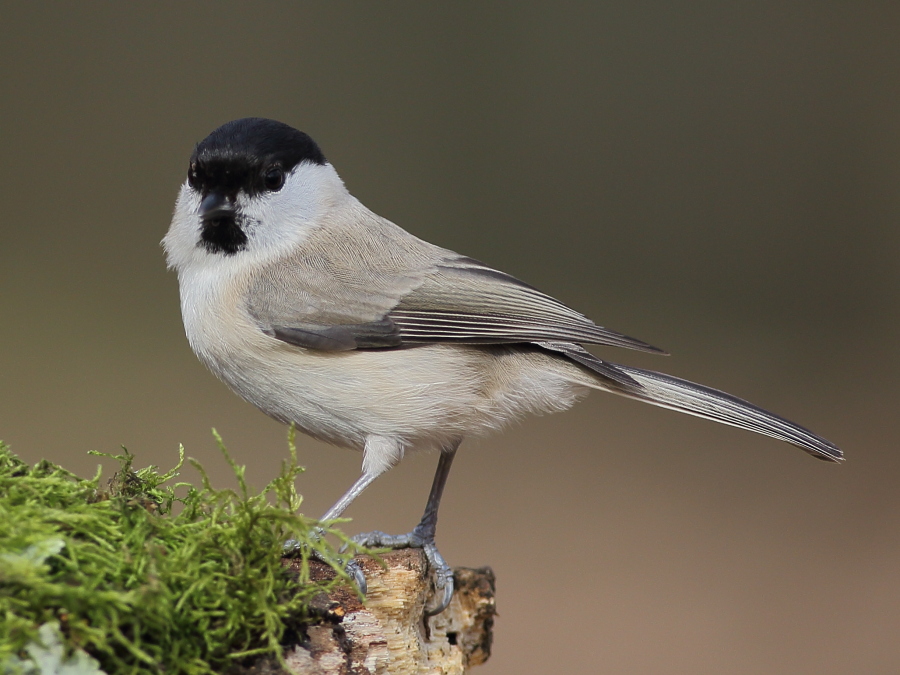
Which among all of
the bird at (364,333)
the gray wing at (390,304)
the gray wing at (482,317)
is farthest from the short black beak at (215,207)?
the gray wing at (482,317)

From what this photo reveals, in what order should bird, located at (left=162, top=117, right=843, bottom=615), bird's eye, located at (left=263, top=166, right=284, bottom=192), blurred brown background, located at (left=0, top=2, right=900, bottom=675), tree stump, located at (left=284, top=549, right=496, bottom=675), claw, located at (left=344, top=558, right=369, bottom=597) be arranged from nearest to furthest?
tree stump, located at (left=284, top=549, right=496, bottom=675)
claw, located at (left=344, top=558, right=369, bottom=597)
bird, located at (left=162, top=117, right=843, bottom=615)
bird's eye, located at (left=263, top=166, right=284, bottom=192)
blurred brown background, located at (left=0, top=2, right=900, bottom=675)

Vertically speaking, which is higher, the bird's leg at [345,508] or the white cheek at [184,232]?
the white cheek at [184,232]

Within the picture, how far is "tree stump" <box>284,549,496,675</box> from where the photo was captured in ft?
3.39

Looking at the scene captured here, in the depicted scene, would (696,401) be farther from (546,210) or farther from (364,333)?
(546,210)

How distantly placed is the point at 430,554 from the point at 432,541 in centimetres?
5

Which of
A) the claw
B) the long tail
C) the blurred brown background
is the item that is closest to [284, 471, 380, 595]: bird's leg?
the claw

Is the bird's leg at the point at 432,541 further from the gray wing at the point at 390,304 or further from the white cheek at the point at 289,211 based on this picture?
the white cheek at the point at 289,211

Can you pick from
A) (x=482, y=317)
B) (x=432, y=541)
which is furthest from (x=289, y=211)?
(x=432, y=541)

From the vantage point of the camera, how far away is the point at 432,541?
5.70 ft

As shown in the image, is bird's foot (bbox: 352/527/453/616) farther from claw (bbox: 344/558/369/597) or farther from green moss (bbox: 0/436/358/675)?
green moss (bbox: 0/436/358/675)

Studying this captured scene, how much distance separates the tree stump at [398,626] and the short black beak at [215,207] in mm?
793

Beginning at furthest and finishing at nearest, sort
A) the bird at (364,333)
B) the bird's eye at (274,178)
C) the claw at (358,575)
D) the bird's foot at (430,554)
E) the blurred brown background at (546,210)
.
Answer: the blurred brown background at (546,210), the bird's eye at (274,178), the bird at (364,333), the bird's foot at (430,554), the claw at (358,575)

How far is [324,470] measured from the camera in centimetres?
388

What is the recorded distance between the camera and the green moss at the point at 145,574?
803mm
